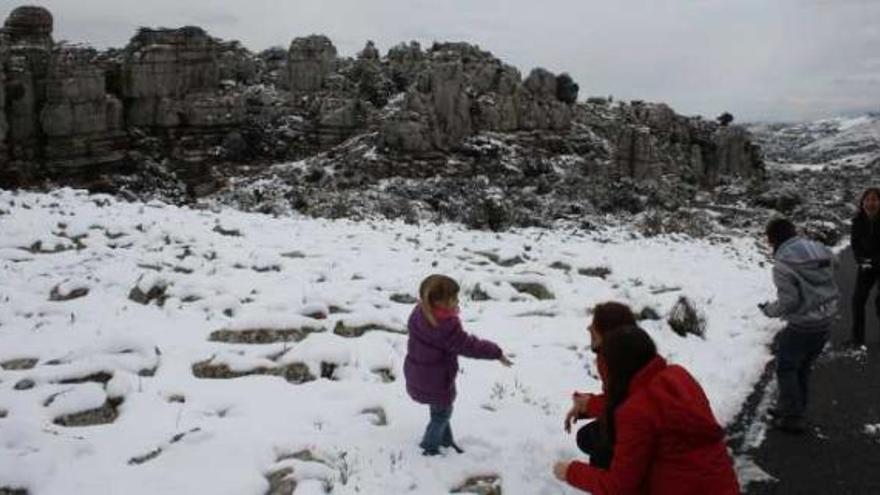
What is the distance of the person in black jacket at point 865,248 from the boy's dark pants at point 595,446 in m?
7.35

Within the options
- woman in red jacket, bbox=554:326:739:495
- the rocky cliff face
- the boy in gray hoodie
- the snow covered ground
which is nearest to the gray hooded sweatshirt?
the boy in gray hoodie

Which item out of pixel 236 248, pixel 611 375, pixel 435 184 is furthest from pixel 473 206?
pixel 611 375

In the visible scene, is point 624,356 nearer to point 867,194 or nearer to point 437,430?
point 437,430

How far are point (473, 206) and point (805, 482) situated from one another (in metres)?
21.5

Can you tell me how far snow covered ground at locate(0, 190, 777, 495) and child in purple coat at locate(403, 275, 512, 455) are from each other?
0.44 m

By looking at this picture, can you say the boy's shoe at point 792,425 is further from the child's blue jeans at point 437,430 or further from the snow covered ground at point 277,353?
the child's blue jeans at point 437,430

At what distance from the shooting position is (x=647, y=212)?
31.3 m

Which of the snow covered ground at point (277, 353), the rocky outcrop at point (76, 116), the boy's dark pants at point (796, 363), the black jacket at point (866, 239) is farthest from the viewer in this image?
the rocky outcrop at point (76, 116)

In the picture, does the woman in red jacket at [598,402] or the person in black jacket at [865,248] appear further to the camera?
the person in black jacket at [865,248]

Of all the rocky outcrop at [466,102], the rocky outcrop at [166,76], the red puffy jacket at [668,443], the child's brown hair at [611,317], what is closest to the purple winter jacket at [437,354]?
the child's brown hair at [611,317]

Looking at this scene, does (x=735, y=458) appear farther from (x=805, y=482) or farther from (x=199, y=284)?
(x=199, y=284)

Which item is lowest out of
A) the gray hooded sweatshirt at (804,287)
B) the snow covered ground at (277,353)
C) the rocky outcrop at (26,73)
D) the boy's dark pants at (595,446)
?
the snow covered ground at (277,353)

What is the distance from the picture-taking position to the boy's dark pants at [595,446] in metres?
4.97

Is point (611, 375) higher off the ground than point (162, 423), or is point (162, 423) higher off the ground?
point (611, 375)
